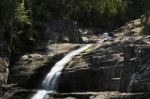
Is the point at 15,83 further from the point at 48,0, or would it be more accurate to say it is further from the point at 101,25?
the point at 101,25

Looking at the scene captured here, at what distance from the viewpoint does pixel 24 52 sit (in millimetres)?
53031

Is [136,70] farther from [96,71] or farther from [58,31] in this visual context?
[58,31]

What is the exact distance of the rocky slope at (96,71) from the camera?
120 ft

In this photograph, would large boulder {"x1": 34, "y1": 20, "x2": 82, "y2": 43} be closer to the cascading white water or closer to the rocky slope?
the rocky slope

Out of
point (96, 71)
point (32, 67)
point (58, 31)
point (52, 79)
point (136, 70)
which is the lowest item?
point (52, 79)

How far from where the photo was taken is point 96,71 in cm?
4238

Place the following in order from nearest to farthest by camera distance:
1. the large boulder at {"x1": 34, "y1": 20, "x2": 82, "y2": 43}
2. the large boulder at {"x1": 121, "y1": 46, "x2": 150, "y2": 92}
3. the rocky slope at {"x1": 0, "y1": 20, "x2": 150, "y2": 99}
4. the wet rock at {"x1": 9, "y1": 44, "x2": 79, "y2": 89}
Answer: the large boulder at {"x1": 121, "y1": 46, "x2": 150, "y2": 92}
the rocky slope at {"x1": 0, "y1": 20, "x2": 150, "y2": 99}
the wet rock at {"x1": 9, "y1": 44, "x2": 79, "y2": 89}
the large boulder at {"x1": 34, "y1": 20, "x2": 82, "y2": 43}

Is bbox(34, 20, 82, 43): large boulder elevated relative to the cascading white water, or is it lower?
elevated

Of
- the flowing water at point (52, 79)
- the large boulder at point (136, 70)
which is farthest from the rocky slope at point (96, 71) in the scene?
the flowing water at point (52, 79)

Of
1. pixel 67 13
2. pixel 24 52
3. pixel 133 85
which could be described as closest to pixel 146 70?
pixel 133 85

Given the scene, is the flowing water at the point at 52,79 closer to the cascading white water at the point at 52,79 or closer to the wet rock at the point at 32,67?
the cascading white water at the point at 52,79

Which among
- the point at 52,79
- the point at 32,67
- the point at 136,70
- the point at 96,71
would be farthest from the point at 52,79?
the point at 136,70

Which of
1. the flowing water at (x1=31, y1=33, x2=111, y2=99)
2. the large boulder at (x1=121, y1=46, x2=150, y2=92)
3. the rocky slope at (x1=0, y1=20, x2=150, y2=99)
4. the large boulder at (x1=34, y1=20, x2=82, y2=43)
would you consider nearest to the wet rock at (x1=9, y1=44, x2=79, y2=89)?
the rocky slope at (x1=0, y1=20, x2=150, y2=99)

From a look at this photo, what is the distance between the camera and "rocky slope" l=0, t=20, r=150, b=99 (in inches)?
1445
